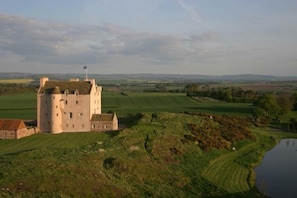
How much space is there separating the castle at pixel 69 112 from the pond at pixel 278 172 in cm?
2350

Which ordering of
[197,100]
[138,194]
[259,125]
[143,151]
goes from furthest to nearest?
1. [197,100]
2. [259,125]
3. [143,151]
4. [138,194]

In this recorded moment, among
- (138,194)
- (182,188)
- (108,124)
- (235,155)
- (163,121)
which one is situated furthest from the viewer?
(163,121)

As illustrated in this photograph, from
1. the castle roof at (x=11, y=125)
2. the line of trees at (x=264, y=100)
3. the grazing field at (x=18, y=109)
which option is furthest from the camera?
the line of trees at (x=264, y=100)

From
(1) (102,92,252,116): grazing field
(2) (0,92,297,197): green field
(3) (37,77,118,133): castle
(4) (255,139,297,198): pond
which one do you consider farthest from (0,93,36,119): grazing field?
(4) (255,139,297,198): pond

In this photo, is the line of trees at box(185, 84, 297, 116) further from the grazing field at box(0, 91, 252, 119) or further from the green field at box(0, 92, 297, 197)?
Answer: the green field at box(0, 92, 297, 197)

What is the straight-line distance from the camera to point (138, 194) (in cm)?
3058

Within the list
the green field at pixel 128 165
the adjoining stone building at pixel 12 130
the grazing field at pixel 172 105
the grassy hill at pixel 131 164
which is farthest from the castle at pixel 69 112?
the grazing field at pixel 172 105

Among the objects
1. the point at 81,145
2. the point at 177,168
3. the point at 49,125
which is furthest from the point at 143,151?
the point at 49,125

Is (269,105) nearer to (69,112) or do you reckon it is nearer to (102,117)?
(102,117)

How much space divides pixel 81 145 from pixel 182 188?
1504cm

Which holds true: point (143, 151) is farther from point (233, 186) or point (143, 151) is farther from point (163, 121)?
point (163, 121)

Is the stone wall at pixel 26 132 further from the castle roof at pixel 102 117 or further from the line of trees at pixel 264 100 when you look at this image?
the line of trees at pixel 264 100

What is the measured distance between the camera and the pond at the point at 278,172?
35.3m

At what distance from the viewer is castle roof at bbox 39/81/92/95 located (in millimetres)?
54406
